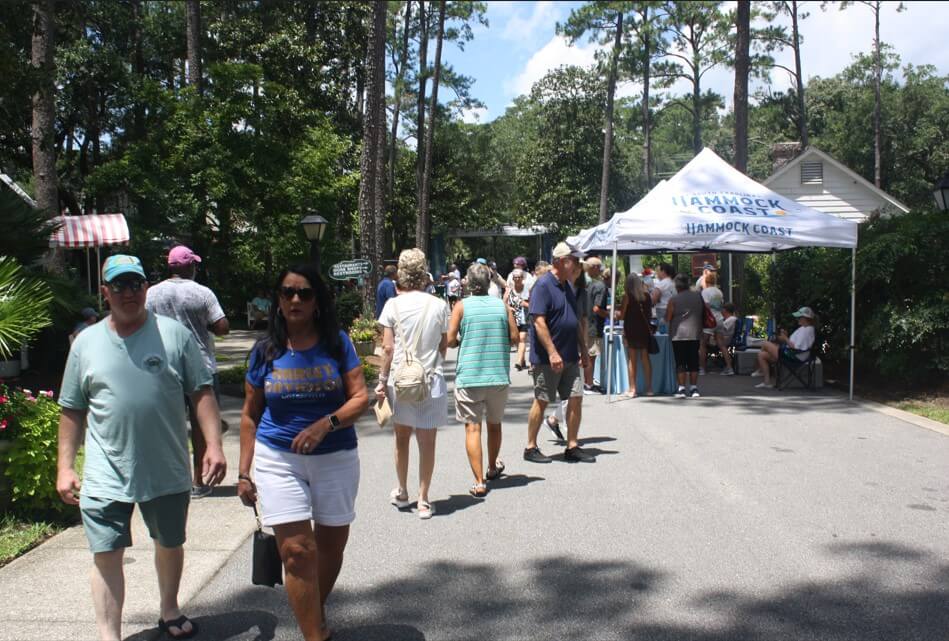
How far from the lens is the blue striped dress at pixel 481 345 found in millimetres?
6445

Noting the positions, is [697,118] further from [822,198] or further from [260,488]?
[260,488]

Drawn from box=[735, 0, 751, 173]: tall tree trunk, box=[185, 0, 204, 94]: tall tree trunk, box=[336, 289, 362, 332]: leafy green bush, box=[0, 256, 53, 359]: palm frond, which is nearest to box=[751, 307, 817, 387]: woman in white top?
box=[735, 0, 751, 173]: tall tree trunk

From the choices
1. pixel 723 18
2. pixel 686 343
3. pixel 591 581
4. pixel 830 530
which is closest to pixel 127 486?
pixel 591 581

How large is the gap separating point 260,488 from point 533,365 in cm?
412

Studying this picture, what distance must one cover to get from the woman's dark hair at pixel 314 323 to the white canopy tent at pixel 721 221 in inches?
296

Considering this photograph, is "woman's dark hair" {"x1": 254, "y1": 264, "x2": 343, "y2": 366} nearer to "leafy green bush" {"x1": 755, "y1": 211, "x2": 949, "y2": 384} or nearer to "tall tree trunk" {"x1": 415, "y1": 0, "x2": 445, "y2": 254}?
"leafy green bush" {"x1": 755, "y1": 211, "x2": 949, "y2": 384}

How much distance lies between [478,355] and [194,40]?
58.3 feet

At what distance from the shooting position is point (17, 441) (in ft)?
18.7

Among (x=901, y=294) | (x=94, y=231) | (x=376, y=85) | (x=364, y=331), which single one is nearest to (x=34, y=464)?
(x=364, y=331)

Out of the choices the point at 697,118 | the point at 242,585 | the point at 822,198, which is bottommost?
the point at 242,585

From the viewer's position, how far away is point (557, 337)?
24.1ft

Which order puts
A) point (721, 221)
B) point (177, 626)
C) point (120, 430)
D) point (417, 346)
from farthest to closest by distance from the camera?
point (721, 221) < point (417, 346) < point (177, 626) < point (120, 430)

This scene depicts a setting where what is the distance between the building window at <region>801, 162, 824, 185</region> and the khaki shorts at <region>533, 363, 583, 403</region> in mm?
26576

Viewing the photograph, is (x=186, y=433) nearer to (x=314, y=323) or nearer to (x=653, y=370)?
(x=314, y=323)
